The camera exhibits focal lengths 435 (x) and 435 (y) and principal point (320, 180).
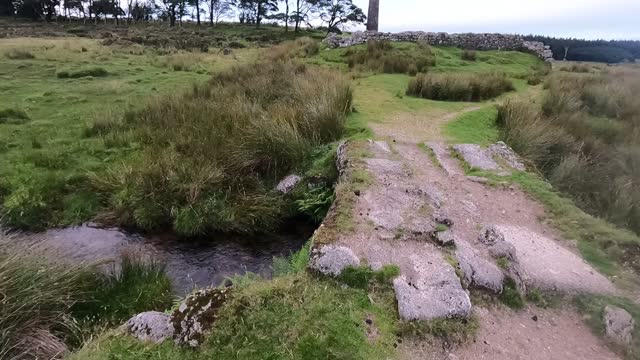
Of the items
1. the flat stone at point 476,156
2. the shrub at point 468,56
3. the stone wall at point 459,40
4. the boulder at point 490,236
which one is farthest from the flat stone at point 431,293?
the stone wall at point 459,40

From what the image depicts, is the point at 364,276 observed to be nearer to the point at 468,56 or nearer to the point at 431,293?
the point at 431,293

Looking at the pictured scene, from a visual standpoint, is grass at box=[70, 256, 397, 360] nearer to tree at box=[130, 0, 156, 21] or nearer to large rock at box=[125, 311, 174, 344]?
large rock at box=[125, 311, 174, 344]

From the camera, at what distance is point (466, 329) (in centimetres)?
351

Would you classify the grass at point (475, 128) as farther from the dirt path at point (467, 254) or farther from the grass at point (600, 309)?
the grass at point (600, 309)

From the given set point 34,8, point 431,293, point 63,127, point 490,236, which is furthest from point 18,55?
point 34,8

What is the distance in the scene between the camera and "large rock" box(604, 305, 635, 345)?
139 inches

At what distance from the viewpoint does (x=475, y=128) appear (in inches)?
335

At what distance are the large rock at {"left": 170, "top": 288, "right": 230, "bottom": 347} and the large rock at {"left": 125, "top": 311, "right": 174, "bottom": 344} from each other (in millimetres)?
61

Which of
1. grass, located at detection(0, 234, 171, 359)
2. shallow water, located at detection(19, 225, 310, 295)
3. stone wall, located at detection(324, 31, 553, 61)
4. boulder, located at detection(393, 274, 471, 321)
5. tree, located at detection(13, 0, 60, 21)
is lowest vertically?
shallow water, located at detection(19, 225, 310, 295)

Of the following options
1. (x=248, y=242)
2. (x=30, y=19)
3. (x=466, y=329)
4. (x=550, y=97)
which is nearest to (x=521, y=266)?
(x=466, y=329)

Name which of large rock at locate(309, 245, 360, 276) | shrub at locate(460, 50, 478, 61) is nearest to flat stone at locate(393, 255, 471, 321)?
large rock at locate(309, 245, 360, 276)

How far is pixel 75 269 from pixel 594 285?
5063mm

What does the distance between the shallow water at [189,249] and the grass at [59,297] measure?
594 millimetres

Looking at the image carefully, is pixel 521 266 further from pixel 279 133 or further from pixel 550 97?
pixel 550 97
